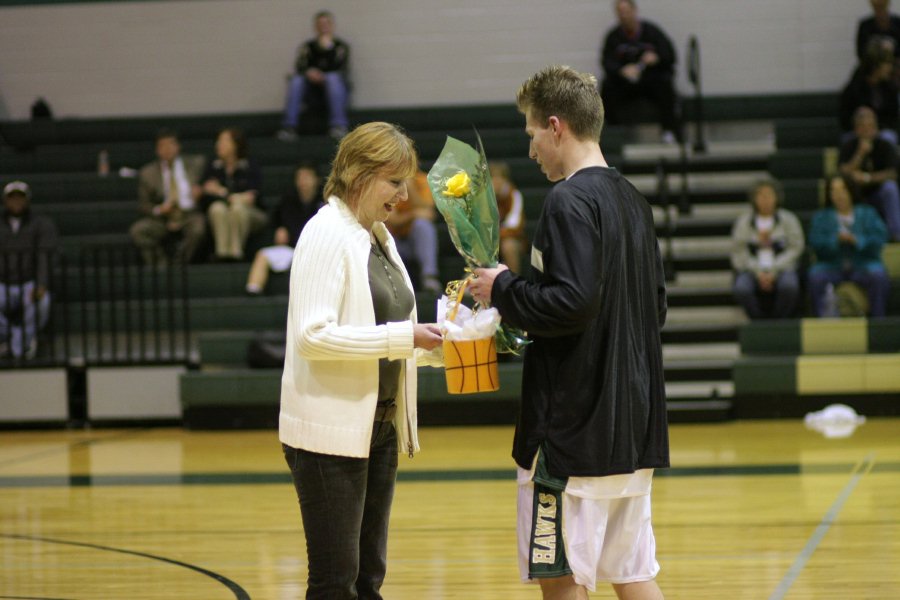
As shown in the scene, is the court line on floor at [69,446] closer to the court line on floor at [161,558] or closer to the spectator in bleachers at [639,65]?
the court line on floor at [161,558]

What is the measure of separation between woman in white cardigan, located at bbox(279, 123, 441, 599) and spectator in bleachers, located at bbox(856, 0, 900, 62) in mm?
9082

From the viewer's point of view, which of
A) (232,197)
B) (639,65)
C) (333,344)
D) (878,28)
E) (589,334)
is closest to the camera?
(589,334)

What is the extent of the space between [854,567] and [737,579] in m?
0.47

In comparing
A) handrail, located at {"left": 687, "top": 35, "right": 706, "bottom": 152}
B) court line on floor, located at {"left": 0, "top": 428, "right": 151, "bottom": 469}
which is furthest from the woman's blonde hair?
handrail, located at {"left": 687, "top": 35, "right": 706, "bottom": 152}

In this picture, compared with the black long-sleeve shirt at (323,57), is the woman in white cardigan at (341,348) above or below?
below

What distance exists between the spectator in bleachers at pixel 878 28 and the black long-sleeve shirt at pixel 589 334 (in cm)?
910

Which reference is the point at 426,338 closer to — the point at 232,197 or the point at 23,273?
the point at 23,273

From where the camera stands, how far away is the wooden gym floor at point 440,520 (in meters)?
4.51

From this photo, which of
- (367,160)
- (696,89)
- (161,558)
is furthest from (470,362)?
(696,89)

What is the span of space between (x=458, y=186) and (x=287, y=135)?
9.03m

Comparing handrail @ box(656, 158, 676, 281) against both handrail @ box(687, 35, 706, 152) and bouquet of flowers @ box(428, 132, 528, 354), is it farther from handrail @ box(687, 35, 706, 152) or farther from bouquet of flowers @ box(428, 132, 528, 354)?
bouquet of flowers @ box(428, 132, 528, 354)

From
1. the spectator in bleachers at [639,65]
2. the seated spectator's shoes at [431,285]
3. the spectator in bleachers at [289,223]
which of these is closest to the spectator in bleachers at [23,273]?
the spectator in bleachers at [289,223]

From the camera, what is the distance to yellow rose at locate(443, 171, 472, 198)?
2945 millimetres

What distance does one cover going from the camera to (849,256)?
9.27m
